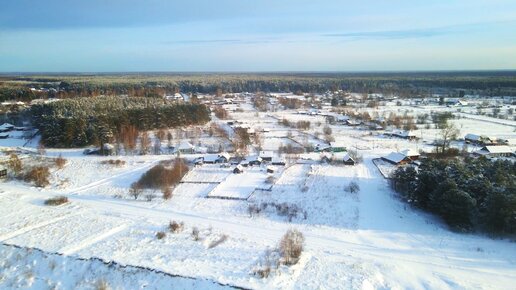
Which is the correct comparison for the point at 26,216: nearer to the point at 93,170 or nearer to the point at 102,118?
the point at 93,170

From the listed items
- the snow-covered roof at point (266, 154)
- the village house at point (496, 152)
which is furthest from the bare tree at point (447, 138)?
the snow-covered roof at point (266, 154)

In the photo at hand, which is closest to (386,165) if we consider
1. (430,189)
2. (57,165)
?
(430,189)

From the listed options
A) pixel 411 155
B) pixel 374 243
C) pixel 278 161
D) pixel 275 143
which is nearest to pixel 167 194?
pixel 278 161

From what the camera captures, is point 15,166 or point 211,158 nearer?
point 15,166

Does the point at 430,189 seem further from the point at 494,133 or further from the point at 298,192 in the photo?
the point at 494,133

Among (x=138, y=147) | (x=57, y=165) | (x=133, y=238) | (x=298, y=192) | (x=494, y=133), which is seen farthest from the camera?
(x=494, y=133)

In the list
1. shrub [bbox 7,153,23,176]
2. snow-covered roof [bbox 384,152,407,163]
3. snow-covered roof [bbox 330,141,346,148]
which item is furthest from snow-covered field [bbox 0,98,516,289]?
snow-covered roof [bbox 330,141,346,148]

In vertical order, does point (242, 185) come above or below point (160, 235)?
below
